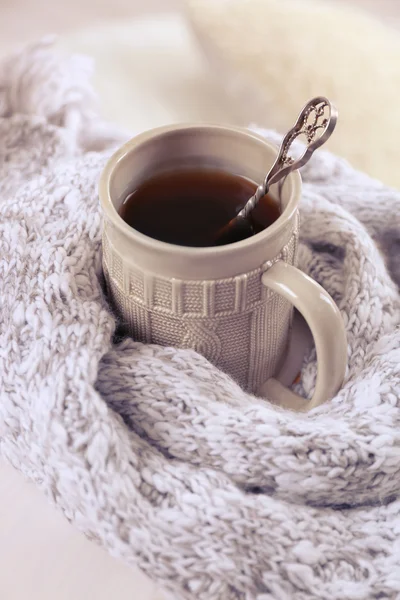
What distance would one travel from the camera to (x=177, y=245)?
0.41m

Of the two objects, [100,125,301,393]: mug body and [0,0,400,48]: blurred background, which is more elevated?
[100,125,301,393]: mug body

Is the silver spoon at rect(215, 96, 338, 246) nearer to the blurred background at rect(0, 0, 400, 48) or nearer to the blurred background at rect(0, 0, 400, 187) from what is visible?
the blurred background at rect(0, 0, 400, 187)

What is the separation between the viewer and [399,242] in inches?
23.8

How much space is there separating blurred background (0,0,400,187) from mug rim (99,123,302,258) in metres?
0.31

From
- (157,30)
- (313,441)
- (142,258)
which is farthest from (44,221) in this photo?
(157,30)

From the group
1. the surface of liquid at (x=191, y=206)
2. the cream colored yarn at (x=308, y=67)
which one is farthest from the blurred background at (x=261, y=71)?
the surface of liquid at (x=191, y=206)

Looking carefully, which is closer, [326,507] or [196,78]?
[326,507]

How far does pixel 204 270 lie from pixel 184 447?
11 centimetres

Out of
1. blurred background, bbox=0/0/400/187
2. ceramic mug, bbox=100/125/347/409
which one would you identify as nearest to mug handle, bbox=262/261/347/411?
ceramic mug, bbox=100/125/347/409

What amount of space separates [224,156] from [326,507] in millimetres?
244

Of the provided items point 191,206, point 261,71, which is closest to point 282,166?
point 191,206

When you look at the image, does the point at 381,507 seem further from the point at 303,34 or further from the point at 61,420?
the point at 303,34

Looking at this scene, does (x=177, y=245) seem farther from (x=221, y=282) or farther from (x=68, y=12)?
(x=68, y=12)

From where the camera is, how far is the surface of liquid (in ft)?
1.54
